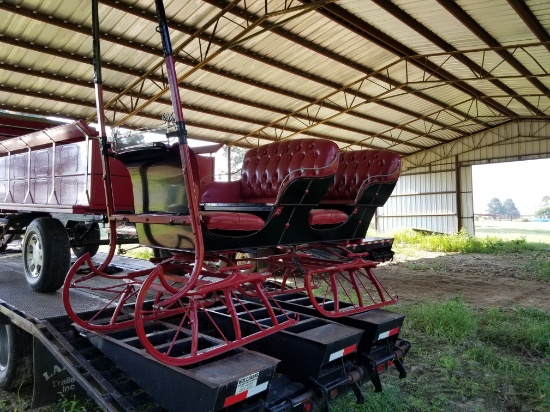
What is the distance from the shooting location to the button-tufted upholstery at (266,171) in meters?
3.49

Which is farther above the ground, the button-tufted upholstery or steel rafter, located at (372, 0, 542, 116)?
steel rafter, located at (372, 0, 542, 116)

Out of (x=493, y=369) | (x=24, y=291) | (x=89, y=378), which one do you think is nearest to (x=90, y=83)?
(x=24, y=291)

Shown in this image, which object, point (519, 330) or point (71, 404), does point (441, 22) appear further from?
point (71, 404)

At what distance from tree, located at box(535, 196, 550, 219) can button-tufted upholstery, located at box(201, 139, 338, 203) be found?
3225 centimetres

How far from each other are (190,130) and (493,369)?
37.5 feet

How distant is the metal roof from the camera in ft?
25.3

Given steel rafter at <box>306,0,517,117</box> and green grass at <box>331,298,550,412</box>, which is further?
steel rafter at <box>306,0,517,117</box>

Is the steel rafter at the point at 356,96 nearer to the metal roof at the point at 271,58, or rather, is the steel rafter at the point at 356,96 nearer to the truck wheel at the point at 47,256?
the metal roof at the point at 271,58

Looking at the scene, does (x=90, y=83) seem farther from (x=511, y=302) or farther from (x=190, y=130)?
(x=511, y=302)

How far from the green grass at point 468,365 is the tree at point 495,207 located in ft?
110

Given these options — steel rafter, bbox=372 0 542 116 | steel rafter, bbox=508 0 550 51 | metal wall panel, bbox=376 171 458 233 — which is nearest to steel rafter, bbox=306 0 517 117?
steel rafter, bbox=372 0 542 116

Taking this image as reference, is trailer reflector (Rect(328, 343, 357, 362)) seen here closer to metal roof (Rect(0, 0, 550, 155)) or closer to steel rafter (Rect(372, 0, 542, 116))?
metal roof (Rect(0, 0, 550, 155))

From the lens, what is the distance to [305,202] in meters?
3.01

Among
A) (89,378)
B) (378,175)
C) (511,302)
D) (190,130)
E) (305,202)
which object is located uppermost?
(190,130)
